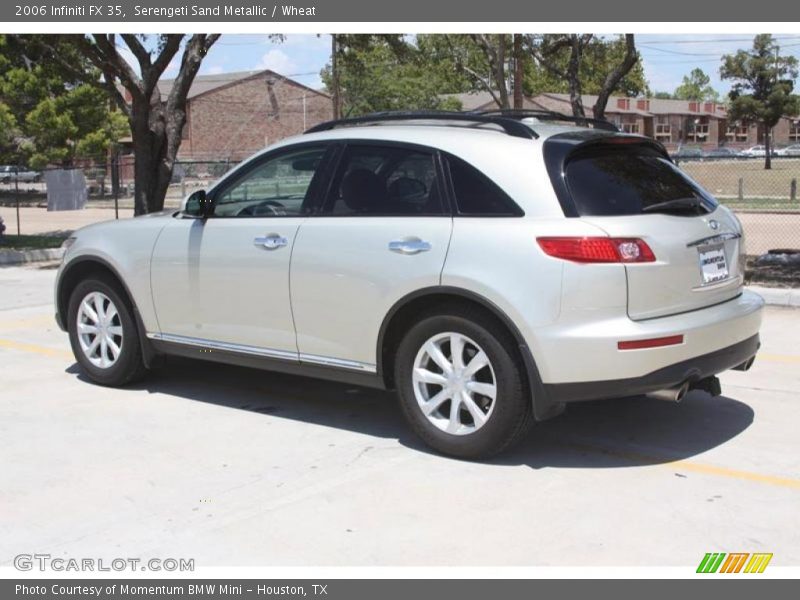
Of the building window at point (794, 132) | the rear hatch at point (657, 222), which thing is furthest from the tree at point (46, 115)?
the building window at point (794, 132)

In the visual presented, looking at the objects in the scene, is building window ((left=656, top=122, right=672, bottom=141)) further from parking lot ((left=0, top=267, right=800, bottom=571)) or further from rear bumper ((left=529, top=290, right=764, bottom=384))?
rear bumper ((left=529, top=290, right=764, bottom=384))

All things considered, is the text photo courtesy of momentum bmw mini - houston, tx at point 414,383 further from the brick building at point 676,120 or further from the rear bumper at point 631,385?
the brick building at point 676,120

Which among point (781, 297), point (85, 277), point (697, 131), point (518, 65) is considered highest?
point (697, 131)

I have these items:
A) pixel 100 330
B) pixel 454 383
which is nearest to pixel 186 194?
pixel 100 330

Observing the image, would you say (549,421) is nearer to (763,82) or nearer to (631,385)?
(631,385)

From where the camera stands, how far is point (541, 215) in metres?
5.18

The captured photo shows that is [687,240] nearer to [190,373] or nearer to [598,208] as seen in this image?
[598,208]

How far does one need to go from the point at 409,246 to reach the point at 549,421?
1.62 m

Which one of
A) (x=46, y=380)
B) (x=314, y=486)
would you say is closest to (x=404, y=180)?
(x=314, y=486)

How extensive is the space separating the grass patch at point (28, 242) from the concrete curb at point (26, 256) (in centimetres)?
109

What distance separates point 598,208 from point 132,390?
3.78 metres

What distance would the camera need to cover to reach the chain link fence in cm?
2066

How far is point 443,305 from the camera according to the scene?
5461 mm

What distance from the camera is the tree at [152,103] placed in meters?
16.0
